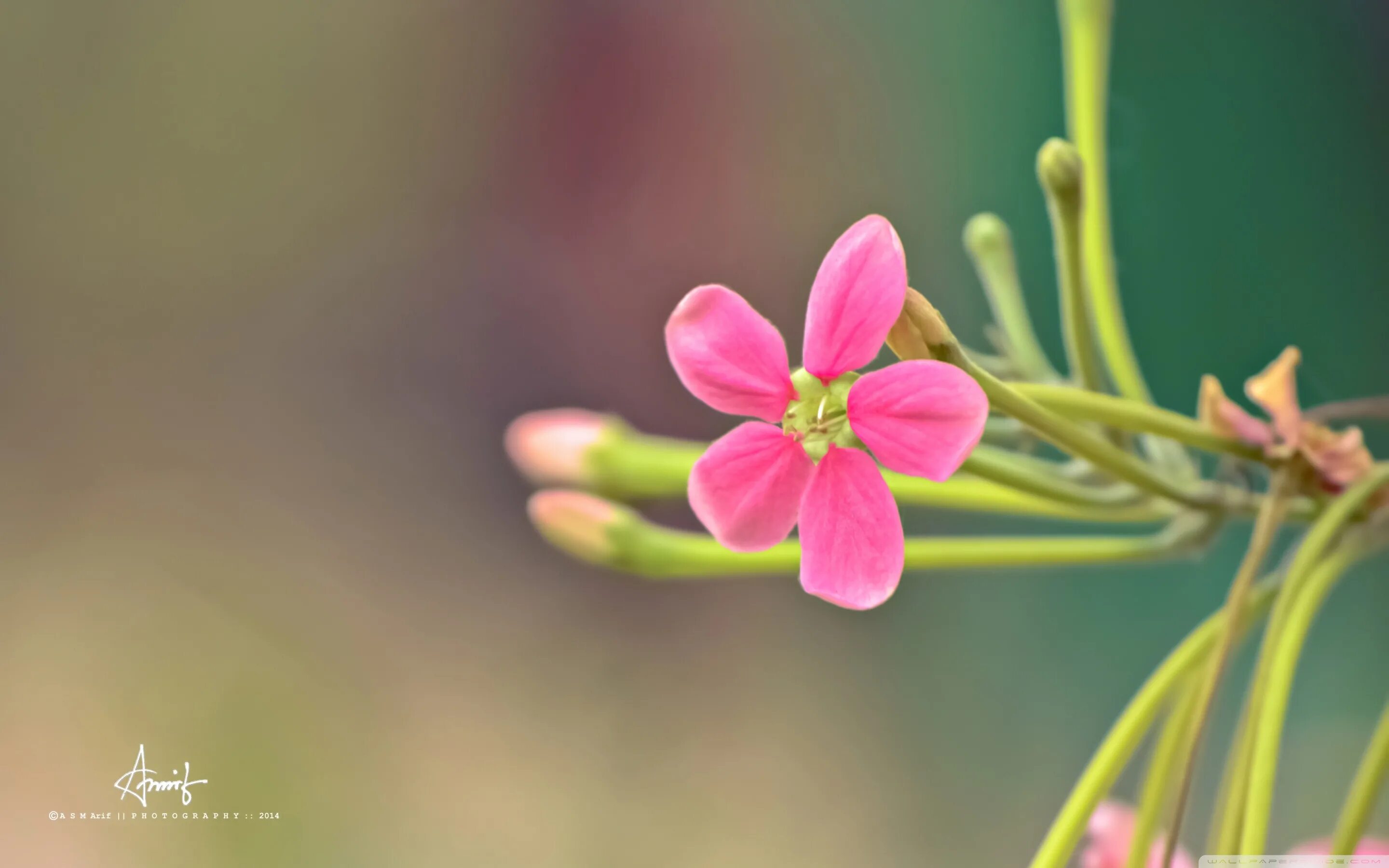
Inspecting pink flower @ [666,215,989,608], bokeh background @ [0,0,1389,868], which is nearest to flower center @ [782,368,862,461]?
pink flower @ [666,215,989,608]

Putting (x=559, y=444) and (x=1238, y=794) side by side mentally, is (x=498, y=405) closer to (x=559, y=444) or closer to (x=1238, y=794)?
(x=559, y=444)

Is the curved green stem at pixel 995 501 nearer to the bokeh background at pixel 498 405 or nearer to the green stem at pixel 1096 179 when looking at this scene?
the green stem at pixel 1096 179

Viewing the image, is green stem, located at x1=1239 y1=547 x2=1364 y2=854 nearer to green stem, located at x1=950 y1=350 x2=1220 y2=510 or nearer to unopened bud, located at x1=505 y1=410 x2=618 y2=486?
green stem, located at x1=950 y1=350 x2=1220 y2=510

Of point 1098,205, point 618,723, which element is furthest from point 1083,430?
point 618,723

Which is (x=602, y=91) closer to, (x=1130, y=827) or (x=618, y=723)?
(x=618, y=723)

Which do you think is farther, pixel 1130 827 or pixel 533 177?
pixel 533 177

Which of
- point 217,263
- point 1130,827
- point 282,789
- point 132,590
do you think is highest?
point 217,263
